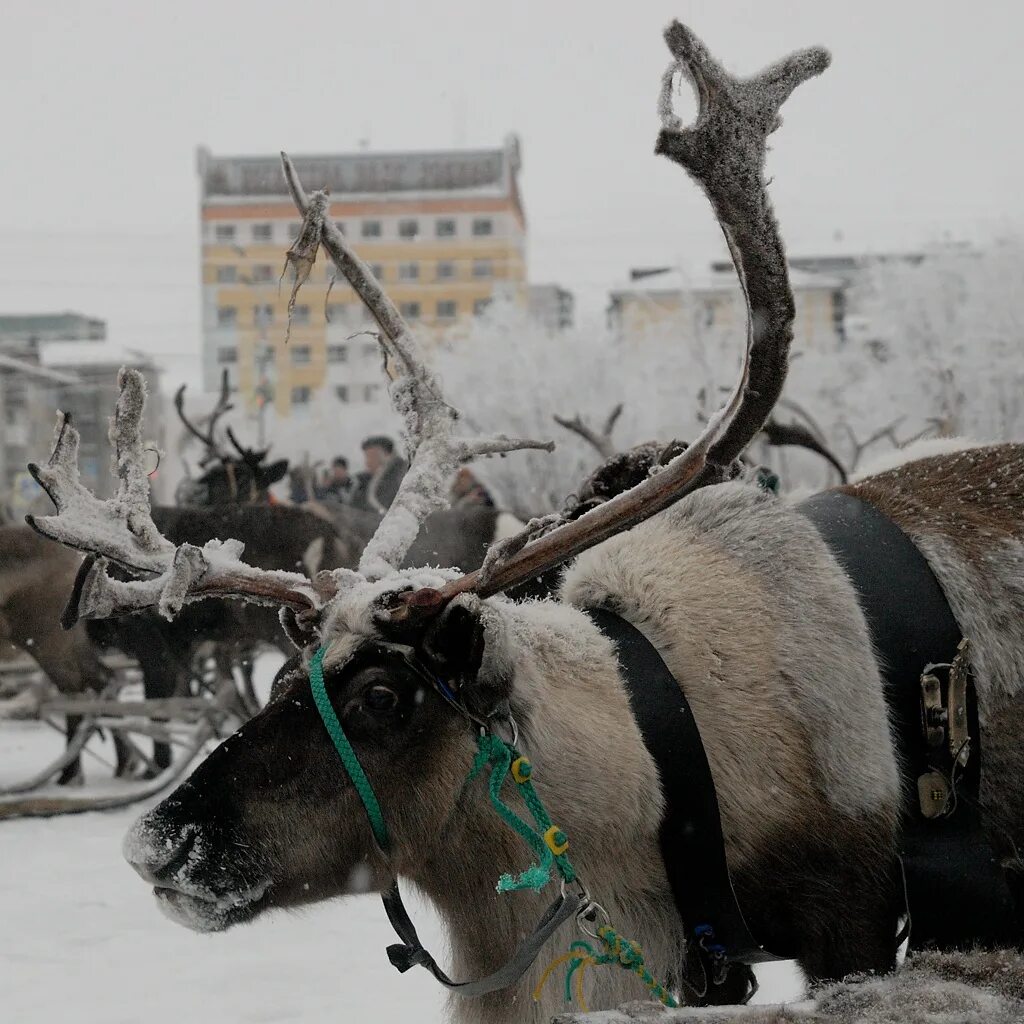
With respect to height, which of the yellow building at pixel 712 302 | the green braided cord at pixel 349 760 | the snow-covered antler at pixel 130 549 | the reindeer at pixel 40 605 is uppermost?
the yellow building at pixel 712 302

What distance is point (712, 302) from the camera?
48625 millimetres

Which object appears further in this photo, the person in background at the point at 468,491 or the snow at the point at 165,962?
the person in background at the point at 468,491

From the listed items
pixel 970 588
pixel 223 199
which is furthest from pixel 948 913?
pixel 223 199

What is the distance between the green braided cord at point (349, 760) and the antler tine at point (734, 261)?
18 cm

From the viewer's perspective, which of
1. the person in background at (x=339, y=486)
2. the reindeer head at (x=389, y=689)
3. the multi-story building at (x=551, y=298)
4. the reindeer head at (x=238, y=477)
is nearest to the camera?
the reindeer head at (x=389, y=689)

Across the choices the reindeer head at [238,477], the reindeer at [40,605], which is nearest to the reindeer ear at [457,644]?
the reindeer at [40,605]

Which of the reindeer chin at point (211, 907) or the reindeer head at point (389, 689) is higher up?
the reindeer head at point (389, 689)

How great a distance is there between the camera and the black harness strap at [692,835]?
2080 millimetres

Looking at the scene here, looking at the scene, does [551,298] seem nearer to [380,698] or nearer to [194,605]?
[194,605]

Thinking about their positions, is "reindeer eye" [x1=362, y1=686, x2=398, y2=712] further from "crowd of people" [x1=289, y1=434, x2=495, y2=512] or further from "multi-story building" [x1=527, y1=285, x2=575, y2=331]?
"multi-story building" [x1=527, y1=285, x2=575, y2=331]

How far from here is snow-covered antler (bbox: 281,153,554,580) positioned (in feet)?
9.06

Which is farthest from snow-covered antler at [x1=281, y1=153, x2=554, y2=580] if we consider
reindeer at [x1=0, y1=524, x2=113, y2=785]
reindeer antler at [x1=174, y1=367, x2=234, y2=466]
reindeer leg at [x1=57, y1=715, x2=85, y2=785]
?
reindeer antler at [x1=174, y1=367, x2=234, y2=466]

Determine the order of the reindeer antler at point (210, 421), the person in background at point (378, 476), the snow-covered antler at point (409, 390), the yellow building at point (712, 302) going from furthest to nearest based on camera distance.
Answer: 1. the yellow building at point (712, 302)
2. the reindeer antler at point (210, 421)
3. the person in background at point (378, 476)
4. the snow-covered antler at point (409, 390)

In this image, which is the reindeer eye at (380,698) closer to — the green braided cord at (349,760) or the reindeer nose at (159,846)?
the green braided cord at (349,760)
